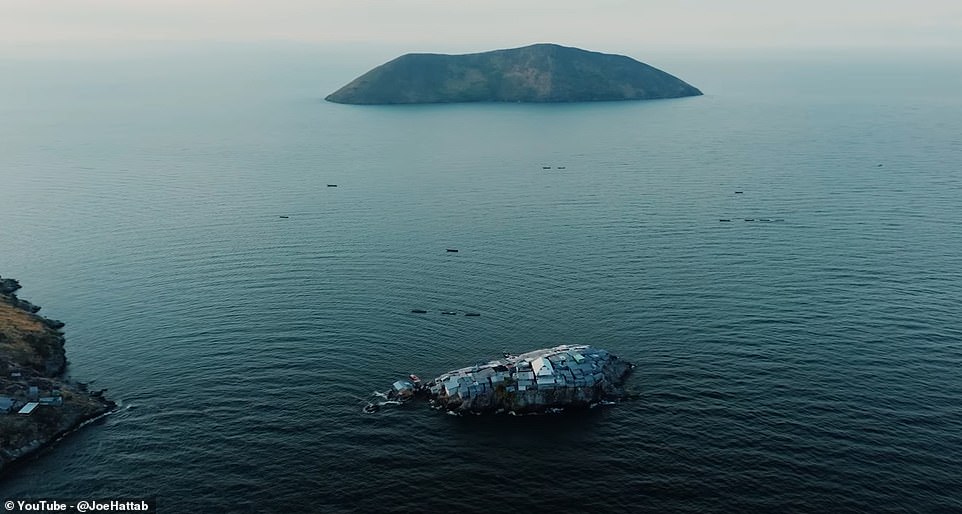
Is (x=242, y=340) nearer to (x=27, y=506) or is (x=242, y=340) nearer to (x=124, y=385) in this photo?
(x=124, y=385)

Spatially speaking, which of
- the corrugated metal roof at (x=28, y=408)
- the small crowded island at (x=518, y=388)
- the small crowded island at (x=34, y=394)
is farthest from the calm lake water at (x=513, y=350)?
the corrugated metal roof at (x=28, y=408)

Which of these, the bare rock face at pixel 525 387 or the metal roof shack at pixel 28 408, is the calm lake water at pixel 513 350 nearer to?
Result: the bare rock face at pixel 525 387

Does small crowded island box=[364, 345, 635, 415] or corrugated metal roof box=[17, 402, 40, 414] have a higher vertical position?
small crowded island box=[364, 345, 635, 415]

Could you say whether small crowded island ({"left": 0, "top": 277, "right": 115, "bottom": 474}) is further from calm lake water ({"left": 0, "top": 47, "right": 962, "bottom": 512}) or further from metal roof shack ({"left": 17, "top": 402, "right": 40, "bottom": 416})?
calm lake water ({"left": 0, "top": 47, "right": 962, "bottom": 512})

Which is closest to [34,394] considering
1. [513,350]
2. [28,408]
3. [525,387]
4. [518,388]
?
[28,408]

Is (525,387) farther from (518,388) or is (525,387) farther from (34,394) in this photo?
(34,394)

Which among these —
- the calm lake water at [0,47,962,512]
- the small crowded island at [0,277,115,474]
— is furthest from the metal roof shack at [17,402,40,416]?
the calm lake water at [0,47,962,512]

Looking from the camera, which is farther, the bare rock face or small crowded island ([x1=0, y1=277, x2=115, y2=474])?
the bare rock face
